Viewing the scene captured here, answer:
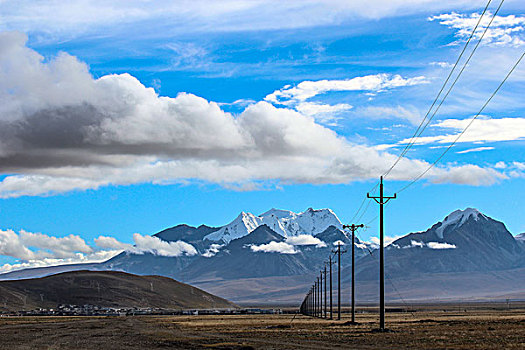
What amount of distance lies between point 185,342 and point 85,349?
9549 millimetres

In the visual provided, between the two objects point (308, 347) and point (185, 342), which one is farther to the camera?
point (185, 342)

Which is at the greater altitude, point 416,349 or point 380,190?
point 380,190

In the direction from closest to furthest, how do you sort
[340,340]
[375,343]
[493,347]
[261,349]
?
[493,347], [261,349], [375,343], [340,340]

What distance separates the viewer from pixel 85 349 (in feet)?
174

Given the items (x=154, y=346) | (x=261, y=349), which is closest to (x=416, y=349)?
(x=261, y=349)

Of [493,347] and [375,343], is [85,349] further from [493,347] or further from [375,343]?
[493,347]

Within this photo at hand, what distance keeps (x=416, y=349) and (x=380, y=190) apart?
26801 mm

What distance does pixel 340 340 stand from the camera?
58.3 metres

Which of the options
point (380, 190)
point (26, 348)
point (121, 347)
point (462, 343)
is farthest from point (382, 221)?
point (26, 348)

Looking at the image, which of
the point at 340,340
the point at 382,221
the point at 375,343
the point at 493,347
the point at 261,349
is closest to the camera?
the point at 493,347

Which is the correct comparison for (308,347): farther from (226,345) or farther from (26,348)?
(26,348)

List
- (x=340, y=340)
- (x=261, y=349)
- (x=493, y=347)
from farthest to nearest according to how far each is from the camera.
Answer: (x=340, y=340), (x=261, y=349), (x=493, y=347)

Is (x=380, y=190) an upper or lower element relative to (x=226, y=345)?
upper

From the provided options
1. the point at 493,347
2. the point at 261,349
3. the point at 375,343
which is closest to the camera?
the point at 493,347
